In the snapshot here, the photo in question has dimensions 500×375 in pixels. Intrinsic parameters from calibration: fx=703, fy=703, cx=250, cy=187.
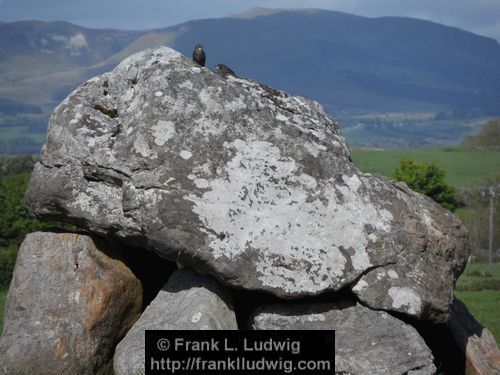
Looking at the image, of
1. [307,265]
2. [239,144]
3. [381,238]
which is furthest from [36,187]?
[381,238]

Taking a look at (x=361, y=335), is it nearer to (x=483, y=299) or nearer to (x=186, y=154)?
(x=186, y=154)

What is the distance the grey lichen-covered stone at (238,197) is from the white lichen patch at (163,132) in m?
0.01

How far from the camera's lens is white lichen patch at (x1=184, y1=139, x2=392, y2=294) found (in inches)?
388

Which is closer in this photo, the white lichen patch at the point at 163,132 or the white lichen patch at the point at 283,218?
the white lichen patch at the point at 283,218

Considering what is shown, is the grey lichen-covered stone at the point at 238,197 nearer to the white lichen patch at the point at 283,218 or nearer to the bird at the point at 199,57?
the white lichen patch at the point at 283,218

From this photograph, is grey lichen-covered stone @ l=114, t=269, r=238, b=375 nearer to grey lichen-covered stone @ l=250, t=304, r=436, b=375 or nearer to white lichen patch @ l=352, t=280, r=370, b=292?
grey lichen-covered stone @ l=250, t=304, r=436, b=375

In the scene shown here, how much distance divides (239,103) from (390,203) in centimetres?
276

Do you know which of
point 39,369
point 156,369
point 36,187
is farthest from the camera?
point 36,187

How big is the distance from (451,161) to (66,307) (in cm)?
8529

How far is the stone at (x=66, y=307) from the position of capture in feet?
33.9

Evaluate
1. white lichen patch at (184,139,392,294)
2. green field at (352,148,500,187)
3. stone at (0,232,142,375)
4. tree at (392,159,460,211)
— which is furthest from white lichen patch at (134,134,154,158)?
green field at (352,148,500,187)

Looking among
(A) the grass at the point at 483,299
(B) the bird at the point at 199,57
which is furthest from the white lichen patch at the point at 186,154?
(A) the grass at the point at 483,299

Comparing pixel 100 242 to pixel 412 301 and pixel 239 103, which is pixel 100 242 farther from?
pixel 412 301

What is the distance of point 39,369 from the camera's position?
402 inches
